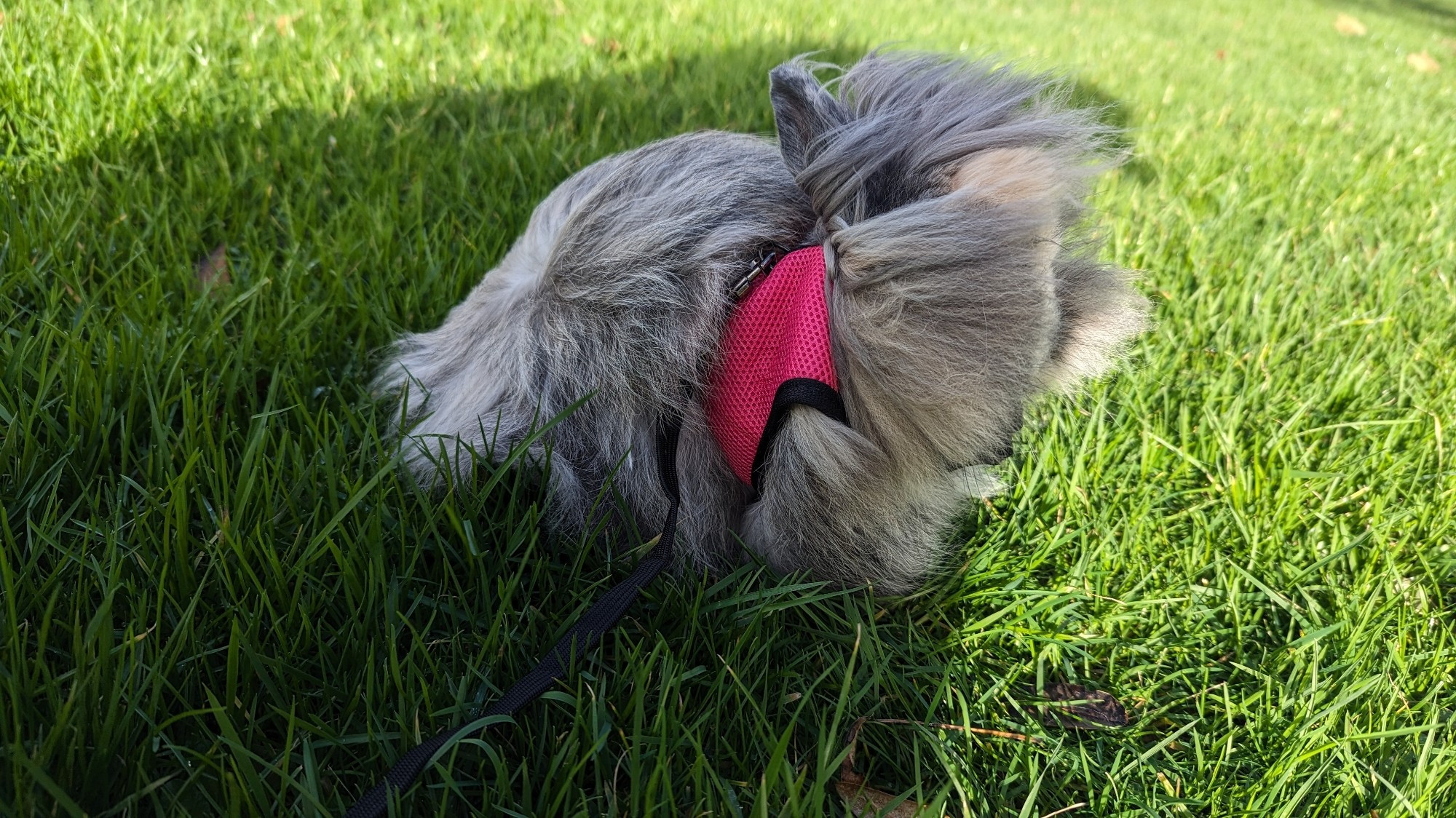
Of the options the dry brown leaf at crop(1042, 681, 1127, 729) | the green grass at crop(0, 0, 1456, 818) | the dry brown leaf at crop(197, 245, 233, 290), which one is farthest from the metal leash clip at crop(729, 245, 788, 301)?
the dry brown leaf at crop(197, 245, 233, 290)

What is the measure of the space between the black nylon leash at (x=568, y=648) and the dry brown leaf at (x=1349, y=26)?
1096cm

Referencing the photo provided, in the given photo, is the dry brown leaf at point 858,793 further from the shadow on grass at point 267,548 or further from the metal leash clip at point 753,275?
the metal leash clip at point 753,275

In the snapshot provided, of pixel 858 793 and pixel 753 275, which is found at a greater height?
pixel 753 275

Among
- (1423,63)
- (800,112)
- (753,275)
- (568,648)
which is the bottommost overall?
(1423,63)

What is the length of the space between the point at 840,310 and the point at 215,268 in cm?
172

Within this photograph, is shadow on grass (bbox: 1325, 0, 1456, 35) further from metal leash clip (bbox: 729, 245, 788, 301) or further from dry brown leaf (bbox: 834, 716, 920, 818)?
dry brown leaf (bbox: 834, 716, 920, 818)

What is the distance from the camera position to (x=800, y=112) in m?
1.37

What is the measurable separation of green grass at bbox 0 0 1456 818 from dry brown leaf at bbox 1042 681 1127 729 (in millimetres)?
26

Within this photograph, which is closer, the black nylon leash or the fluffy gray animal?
the black nylon leash

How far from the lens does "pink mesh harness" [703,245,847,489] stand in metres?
1.28

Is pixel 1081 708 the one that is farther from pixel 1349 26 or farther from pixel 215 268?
pixel 1349 26

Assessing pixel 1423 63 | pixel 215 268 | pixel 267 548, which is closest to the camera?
pixel 267 548

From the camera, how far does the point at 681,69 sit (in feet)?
12.6

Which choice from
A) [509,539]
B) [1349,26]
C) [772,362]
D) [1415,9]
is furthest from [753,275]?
[1415,9]
